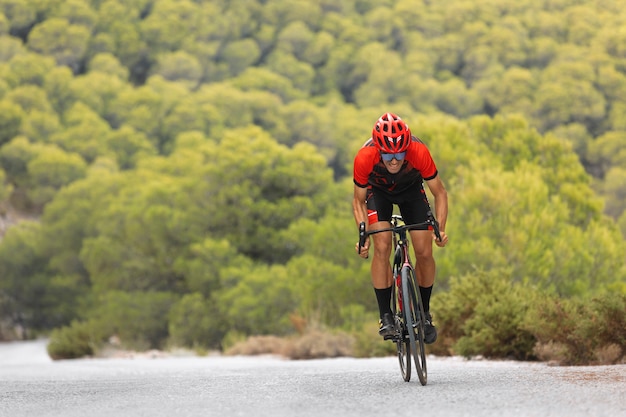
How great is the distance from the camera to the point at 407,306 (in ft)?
28.0

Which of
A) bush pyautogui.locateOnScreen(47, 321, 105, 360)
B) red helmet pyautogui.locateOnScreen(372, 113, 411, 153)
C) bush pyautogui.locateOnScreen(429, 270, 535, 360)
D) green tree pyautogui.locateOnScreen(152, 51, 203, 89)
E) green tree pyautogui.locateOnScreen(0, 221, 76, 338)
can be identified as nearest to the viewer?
red helmet pyautogui.locateOnScreen(372, 113, 411, 153)

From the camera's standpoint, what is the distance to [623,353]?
1191cm

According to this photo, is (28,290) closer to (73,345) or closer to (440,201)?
(73,345)

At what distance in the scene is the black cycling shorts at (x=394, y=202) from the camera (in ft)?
28.8

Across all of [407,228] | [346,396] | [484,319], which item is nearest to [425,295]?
[407,228]

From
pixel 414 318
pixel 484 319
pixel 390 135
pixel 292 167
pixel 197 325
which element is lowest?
pixel 414 318

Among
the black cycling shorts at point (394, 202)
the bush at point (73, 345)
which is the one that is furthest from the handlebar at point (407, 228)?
the bush at point (73, 345)

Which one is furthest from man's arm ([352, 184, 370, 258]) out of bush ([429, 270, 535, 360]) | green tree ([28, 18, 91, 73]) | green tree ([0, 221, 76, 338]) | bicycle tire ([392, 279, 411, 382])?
green tree ([28, 18, 91, 73])

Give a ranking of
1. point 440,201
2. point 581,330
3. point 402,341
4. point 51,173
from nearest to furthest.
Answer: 1. point 402,341
2. point 440,201
3. point 581,330
4. point 51,173

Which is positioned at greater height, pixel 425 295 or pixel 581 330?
pixel 425 295

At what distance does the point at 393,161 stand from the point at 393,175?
27 cm

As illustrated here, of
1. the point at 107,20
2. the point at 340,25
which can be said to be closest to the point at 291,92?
the point at 340,25

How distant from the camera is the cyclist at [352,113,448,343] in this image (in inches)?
336

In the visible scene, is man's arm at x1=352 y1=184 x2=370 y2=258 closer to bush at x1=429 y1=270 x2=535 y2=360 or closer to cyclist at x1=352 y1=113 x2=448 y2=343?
cyclist at x1=352 y1=113 x2=448 y2=343
